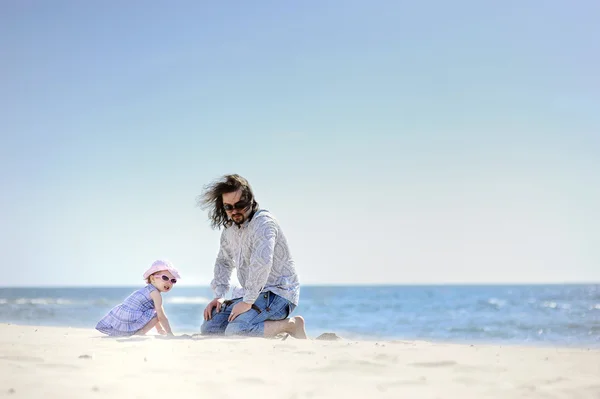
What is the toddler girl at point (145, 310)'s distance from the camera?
636cm

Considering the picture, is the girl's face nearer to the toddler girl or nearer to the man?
the toddler girl

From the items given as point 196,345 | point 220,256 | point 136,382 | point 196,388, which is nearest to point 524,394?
point 196,388

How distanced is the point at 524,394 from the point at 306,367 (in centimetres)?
133

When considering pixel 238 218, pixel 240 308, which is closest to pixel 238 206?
pixel 238 218

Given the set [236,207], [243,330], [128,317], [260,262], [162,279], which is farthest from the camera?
[162,279]

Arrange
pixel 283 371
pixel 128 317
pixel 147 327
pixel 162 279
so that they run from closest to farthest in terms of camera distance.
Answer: pixel 283 371, pixel 128 317, pixel 147 327, pixel 162 279

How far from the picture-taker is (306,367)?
12.7 feet

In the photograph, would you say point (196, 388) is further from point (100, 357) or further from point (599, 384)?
point (599, 384)

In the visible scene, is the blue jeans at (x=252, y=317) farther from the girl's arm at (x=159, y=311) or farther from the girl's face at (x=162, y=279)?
the girl's face at (x=162, y=279)

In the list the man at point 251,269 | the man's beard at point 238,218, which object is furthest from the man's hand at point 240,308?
the man's beard at point 238,218

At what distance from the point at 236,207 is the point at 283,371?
8.00 ft

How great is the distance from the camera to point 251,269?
5.71m

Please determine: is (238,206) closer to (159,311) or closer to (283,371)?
(159,311)

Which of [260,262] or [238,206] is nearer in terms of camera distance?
[260,262]
